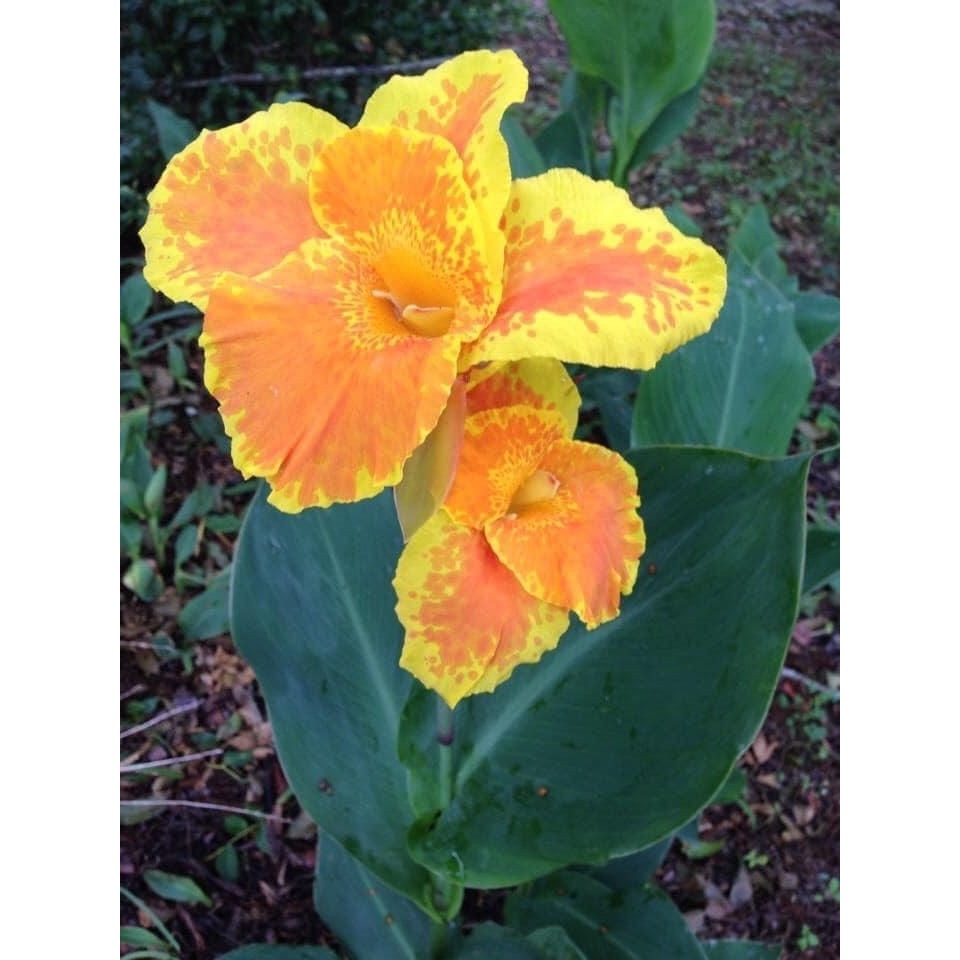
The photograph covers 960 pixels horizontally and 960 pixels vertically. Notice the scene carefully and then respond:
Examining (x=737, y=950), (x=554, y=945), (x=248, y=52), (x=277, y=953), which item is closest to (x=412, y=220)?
(x=554, y=945)

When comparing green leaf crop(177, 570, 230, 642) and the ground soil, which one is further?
green leaf crop(177, 570, 230, 642)

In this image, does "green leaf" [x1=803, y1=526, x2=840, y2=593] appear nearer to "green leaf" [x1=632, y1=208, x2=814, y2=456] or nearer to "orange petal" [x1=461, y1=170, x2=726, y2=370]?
"green leaf" [x1=632, y1=208, x2=814, y2=456]

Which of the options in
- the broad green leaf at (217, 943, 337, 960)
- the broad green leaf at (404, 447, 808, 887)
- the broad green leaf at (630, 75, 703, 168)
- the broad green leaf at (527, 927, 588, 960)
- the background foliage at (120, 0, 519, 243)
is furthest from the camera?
the background foliage at (120, 0, 519, 243)

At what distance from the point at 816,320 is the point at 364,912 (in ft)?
3.62

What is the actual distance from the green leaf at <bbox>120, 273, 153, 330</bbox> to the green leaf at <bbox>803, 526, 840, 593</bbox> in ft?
4.34

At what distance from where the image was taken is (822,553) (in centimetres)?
110

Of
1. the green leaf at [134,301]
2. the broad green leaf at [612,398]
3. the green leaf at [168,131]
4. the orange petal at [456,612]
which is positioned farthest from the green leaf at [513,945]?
the green leaf at [168,131]

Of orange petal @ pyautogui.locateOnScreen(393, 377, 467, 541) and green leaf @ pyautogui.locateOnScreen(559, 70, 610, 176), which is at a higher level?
orange petal @ pyautogui.locateOnScreen(393, 377, 467, 541)

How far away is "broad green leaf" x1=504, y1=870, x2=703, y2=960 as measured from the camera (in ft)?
3.37

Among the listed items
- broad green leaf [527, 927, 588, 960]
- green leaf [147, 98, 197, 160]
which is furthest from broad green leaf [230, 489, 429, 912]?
green leaf [147, 98, 197, 160]

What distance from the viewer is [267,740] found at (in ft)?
4.67

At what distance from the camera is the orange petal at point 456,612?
2.02ft

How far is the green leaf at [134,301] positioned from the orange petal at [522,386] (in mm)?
1371

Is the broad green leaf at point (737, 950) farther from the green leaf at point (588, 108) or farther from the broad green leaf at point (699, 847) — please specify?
the green leaf at point (588, 108)
